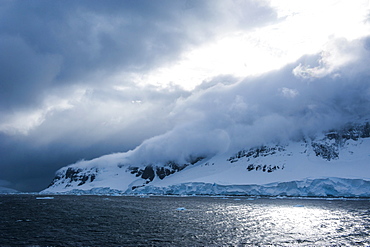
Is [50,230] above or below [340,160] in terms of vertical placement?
below

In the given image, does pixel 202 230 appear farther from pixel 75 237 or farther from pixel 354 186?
pixel 354 186

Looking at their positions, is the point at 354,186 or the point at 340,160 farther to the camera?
the point at 340,160

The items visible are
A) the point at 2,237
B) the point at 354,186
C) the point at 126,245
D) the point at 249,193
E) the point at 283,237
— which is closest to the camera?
the point at 126,245

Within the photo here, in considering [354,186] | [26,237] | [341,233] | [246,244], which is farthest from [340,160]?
[26,237]

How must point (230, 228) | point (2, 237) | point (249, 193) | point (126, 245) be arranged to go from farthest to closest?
point (249, 193) < point (230, 228) < point (2, 237) < point (126, 245)

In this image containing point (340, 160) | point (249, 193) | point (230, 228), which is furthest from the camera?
point (340, 160)

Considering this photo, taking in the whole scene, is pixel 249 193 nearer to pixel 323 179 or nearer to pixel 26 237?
pixel 323 179

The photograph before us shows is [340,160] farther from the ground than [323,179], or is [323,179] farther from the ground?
[340,160]

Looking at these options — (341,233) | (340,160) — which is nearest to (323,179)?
(340,160)

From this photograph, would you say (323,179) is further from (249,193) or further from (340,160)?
(340,160)

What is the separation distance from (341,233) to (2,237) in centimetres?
4619

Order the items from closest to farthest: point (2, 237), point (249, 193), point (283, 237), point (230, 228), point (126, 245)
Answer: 1. point (126, 245)
2. point (2, 237)
3. point (283, 237)
4. point (230, 228)
5. point (249, 193)

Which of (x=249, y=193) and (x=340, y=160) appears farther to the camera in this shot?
(x=340, y=160)

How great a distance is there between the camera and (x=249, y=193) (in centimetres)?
17675
